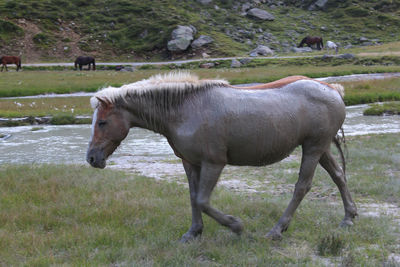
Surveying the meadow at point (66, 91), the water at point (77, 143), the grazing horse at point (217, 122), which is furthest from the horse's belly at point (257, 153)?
the meadow at point (66, 91)

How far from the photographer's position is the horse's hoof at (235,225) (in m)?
5.83

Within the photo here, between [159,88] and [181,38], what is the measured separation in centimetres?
5111

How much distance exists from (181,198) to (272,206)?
167 centimetres

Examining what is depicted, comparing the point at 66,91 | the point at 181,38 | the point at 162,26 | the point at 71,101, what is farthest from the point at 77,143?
the point at 162,26

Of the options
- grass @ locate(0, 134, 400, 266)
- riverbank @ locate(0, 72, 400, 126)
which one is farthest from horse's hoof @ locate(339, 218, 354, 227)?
riverbank @ locate(0, 72, 400, 126)

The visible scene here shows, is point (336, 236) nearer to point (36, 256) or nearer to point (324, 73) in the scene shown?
point (36, 256)

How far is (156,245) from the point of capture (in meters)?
5.63

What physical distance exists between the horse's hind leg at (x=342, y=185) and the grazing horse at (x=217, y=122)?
18cm

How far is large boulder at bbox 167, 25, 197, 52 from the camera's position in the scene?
55.0 meters

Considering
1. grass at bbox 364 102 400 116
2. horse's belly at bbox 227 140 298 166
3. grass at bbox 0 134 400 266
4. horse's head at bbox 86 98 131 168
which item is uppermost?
horse's head at bbox 86 98 131 168

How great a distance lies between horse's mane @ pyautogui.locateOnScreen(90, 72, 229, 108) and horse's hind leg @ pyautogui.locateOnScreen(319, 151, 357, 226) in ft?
6.47

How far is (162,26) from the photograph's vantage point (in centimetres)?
6172

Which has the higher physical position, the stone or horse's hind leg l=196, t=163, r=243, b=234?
horse's hind leg l=196, t=163, r=243, b=234

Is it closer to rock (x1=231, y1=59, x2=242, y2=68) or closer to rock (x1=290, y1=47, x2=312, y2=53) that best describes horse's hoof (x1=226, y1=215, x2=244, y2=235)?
rock (x1=231, y1=59, x2=242, y2=68)
